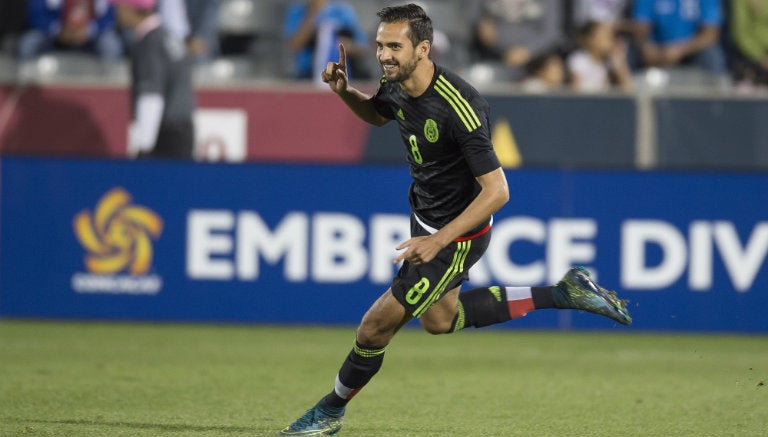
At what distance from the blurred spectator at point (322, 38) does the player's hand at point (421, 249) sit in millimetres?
7131

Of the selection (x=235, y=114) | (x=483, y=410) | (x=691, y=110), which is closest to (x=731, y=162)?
(x=691, y=110)

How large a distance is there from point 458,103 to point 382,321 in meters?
1.00

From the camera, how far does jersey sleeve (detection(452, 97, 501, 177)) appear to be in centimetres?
557

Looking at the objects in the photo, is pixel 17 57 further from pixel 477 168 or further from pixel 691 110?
pixel 477 168

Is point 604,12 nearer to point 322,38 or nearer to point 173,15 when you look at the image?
point 322,38

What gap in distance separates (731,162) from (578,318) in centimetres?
232

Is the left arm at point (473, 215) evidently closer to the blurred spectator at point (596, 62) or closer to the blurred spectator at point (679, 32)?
the blurred spectator at point (596, 62)

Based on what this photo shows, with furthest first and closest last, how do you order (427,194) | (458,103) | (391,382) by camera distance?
(391,382) → (427,194) → (458,103)

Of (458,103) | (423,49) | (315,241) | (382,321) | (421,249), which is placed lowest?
(315,241)

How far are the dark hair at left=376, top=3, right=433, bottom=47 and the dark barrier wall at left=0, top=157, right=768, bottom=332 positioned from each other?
15.5 feet

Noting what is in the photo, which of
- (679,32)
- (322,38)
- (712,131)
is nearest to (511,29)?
(679,32)

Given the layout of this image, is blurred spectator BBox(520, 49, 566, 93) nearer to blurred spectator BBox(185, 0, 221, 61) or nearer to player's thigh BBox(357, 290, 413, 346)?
blurred spectator BBox(185, 0, 221, 61)

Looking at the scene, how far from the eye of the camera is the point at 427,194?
605cm

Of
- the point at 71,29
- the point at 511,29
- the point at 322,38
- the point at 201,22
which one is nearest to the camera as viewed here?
the point at 322,38
